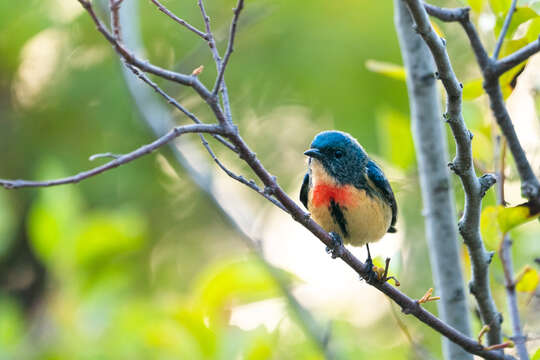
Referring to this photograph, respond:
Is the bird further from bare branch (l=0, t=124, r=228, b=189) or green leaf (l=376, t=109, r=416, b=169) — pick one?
bare branch (l=0, t=124, r=228, b=189)

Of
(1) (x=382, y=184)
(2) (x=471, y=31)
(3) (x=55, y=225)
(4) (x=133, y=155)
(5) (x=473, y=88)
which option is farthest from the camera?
(3) (x=55, y=225)

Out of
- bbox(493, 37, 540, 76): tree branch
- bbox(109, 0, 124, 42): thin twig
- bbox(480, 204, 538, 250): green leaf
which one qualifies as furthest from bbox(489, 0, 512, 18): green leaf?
bbox(109, 0, 124, 42): thin twig

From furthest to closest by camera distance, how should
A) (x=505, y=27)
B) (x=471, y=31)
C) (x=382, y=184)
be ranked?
(x=382, y=184), (x=505, y=27), (x=471, y=31)

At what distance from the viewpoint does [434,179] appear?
3.13m

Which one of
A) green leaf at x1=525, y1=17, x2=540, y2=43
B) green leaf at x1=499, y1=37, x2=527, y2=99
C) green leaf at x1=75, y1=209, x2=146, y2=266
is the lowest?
green leaf at x1=75, y1=209, x2=146, y2=266

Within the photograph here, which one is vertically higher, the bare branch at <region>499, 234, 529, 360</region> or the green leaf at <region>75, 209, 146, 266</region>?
the bare branch at <region>499, 234, 529, 360</region>

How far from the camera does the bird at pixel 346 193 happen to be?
3588mm

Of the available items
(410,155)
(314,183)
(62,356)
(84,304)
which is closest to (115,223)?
(84,304)

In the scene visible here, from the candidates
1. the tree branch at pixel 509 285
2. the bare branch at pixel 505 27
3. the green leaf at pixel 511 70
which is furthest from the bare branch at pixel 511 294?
the bare branch at pixel 505 27

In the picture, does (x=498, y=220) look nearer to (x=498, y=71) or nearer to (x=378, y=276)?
(x=378, y=276)

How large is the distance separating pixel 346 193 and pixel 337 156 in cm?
25

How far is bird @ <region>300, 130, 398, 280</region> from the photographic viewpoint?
3588 mm

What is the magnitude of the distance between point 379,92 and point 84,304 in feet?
8.58

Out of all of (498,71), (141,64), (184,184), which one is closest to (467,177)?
(498,71)
